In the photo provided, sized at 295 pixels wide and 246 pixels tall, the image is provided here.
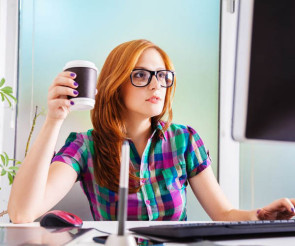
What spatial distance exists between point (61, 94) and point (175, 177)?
2.21 ft

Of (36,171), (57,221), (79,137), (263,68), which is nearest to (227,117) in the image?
(79,137)

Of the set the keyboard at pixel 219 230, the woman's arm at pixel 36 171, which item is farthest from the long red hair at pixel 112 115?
the keyboard at pixel 219 230

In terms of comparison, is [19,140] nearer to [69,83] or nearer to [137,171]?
[137,171]

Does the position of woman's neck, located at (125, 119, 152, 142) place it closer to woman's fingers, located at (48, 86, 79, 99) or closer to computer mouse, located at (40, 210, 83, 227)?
woman's fingers, located at (48, 86, 79, 99)

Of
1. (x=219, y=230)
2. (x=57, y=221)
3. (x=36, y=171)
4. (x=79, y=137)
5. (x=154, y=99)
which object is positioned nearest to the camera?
(x=219, y=230)

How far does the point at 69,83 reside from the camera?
910mm

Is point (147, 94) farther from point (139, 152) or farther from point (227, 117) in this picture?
point (227, 117)

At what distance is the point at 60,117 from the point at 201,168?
699mm

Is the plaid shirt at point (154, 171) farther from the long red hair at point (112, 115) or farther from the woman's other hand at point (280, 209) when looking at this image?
the woman's other hand at point (280, 209)

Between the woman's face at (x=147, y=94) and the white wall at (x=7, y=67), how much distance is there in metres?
1.18

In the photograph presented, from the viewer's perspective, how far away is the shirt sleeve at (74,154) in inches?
52.7

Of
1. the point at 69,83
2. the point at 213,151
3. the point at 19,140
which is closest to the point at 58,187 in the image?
the point at 69,83

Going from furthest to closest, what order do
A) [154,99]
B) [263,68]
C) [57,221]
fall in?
[154,99], [57,221], [263,68]

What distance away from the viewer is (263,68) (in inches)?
19.3
